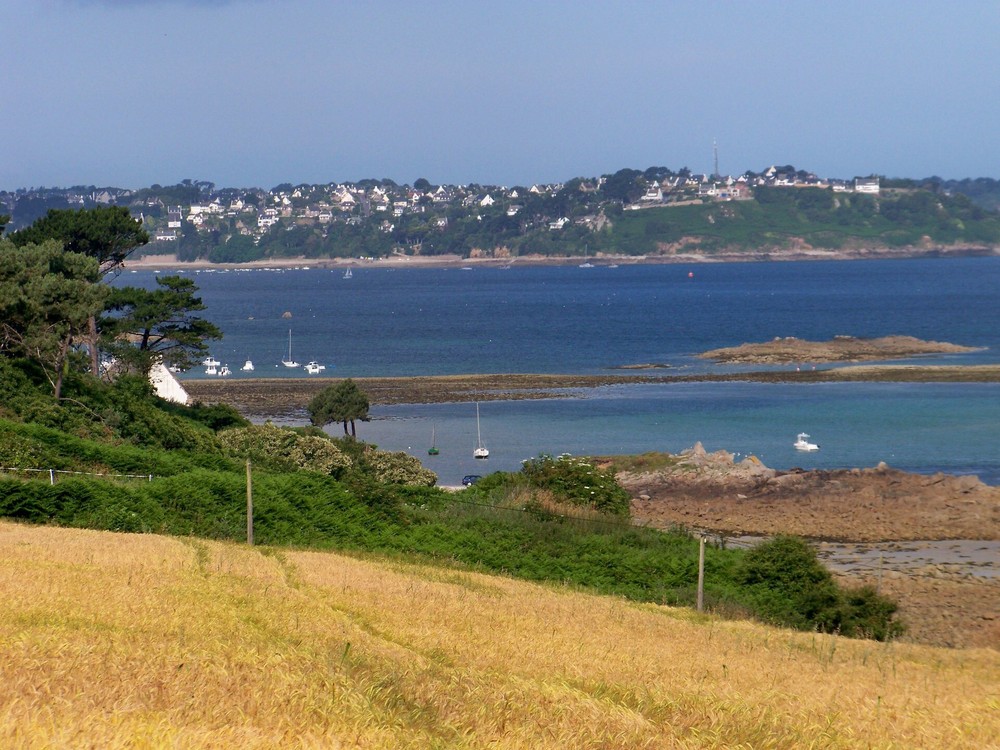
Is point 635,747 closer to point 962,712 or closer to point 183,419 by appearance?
point 962,712

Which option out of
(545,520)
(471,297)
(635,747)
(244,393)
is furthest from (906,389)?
(471,297)

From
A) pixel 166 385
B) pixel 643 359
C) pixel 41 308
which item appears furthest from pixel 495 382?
pixel 41 308

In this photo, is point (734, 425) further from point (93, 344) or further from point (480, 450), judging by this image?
point (93, 344)

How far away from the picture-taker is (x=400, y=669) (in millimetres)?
11531

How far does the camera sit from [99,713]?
316 inches

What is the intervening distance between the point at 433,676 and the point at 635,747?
2858 millimetres

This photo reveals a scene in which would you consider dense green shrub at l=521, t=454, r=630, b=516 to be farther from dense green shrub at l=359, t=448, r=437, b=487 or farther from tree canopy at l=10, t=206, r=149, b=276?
tree canopy at l=10, t=206, r=149, b=276

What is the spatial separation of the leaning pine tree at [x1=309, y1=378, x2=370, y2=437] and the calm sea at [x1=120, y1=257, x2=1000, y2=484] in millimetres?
2359

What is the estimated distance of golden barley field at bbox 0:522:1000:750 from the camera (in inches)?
336

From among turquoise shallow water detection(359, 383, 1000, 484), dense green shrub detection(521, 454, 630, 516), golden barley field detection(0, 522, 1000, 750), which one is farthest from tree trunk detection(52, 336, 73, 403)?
turquoise shallow water detection(359, 383, 1000, 484)

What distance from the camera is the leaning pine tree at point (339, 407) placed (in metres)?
56.5

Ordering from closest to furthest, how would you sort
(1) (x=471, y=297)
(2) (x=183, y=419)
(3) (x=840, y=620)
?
(3) (x=840, y=620) < (2) (x=183, y=419) < (1) (x=471, y=297)

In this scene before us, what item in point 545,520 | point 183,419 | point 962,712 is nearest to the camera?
point 962,712

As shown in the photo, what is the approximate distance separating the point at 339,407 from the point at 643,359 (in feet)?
137
